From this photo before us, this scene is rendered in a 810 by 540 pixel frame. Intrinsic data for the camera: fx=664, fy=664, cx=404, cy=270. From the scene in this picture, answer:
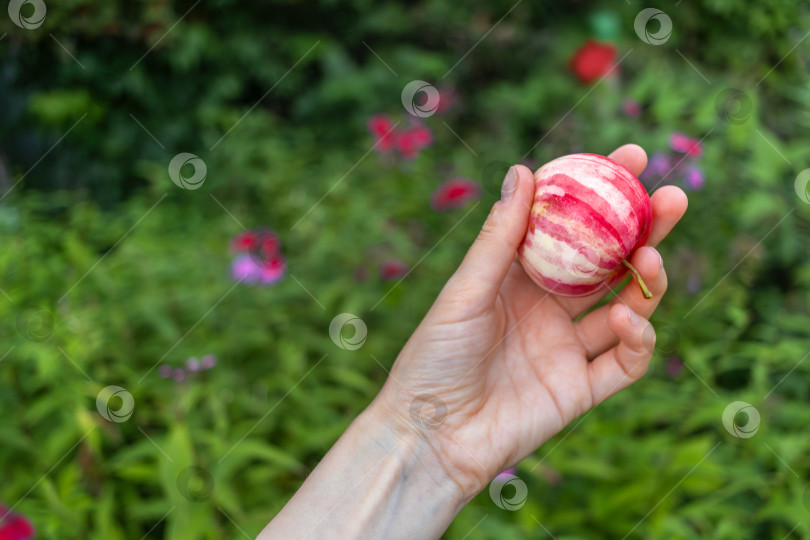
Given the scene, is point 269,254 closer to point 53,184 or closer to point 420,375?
point 420,375

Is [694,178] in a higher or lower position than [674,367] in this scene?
higher

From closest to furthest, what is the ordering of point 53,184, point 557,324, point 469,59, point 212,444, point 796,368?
point 557,324 < point 212,444 < point 796,368 < point 53,184 < point 469,59

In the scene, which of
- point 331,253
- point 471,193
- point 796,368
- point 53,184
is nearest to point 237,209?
point 331,253

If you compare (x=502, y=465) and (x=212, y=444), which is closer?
(x=502, y=465)

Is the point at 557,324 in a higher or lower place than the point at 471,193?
lower

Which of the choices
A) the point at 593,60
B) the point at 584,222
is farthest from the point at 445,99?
the point at 584,222

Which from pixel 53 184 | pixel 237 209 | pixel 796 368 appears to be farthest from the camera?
pixel 53 184

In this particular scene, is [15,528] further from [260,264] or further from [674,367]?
[674,367]
